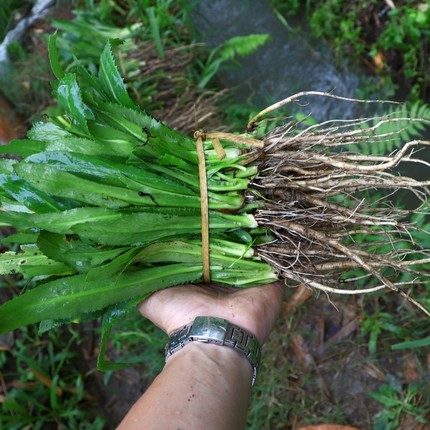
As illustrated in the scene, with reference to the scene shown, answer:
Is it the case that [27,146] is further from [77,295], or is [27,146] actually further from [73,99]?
[77,295]

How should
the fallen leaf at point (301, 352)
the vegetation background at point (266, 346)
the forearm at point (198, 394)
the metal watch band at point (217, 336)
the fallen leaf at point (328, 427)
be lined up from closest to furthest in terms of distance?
the forearm at point (198, 394)
the metal watch band at point (217, 336)
the fallen leaf at point (328, 427)
the vegetation background at point (266, 346)
the fallen leaf at point (301, 352)

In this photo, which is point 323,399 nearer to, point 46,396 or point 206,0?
point 46,396

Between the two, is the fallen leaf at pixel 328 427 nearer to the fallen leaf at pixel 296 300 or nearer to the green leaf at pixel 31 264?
the fallen leaf at pixel 296 300

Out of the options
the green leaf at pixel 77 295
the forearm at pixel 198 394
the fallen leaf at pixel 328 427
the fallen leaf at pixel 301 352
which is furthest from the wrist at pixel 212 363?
the fallen leaf at pixel 301 352

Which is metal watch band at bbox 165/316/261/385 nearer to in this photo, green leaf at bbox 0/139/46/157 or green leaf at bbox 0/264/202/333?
green leaf at bbox 0/264/202/333

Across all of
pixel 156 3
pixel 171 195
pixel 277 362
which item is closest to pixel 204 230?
pixel 171 195

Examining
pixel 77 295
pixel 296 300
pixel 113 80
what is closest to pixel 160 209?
pixel 77 295
